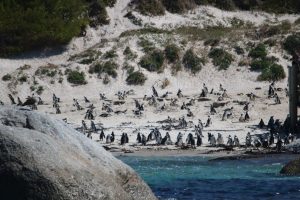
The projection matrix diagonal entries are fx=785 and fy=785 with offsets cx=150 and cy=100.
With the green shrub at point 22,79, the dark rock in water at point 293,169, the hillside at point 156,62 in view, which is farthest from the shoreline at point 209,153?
the green shrub at point 22,79

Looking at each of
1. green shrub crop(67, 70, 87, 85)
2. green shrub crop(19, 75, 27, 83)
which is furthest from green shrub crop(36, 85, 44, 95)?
green shrub crop(67, 70, 87, 85)

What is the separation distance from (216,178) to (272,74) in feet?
78.1

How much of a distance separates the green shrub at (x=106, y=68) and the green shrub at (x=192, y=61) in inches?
165

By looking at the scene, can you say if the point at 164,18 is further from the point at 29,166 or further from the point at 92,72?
the point at 29,166

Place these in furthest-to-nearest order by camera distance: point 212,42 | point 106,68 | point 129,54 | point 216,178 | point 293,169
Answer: point 212,42 < point 129,54 < point 106,68 < point 216,178 < point 293,169

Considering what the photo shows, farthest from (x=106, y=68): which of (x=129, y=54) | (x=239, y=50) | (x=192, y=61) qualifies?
(x=239, y=50)

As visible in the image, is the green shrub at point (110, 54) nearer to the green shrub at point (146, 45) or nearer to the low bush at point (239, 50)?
the green shrub at point (146, 45)

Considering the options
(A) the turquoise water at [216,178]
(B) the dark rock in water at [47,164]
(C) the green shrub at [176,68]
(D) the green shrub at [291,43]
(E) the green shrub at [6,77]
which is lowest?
(A) the turquoise water at [216,178]

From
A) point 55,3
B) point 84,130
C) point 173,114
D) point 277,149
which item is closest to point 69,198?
point 277,149

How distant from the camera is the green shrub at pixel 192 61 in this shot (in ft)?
153

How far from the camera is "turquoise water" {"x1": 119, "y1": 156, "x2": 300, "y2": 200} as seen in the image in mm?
17594

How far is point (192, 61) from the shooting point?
47.0 metres

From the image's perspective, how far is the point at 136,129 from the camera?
3344 centimetres

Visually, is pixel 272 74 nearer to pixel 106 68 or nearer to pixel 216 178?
pixel 106 68
